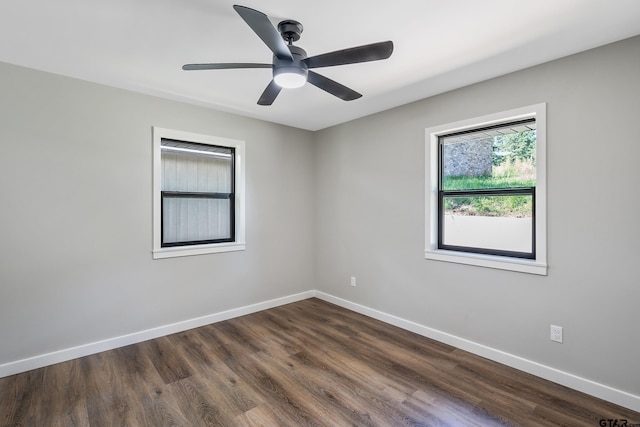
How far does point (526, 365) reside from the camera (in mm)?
2553

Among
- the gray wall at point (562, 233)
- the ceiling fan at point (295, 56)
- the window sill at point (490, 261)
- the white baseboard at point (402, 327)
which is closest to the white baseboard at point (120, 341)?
the white baseboard at point (402, 327)

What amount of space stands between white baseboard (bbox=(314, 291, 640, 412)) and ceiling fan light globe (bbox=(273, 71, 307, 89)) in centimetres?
280

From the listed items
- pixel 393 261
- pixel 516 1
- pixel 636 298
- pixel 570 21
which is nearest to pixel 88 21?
pixel 516 1

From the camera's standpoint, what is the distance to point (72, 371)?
2.58 m

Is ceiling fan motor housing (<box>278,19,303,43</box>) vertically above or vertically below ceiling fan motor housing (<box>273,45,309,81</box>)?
above

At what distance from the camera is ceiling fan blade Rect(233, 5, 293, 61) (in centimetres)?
138

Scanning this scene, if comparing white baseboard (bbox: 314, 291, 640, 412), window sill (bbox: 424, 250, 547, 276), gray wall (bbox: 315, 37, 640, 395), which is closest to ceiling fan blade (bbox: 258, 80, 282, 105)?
gray wall (bbox: 315, 37, 640, 395)

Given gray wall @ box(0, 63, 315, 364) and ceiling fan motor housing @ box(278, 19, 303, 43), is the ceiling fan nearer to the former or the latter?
ceiling fan motor housing @ box(278, 19, 303, 43)

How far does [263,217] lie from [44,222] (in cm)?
223

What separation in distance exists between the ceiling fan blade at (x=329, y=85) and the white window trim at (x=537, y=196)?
132cm

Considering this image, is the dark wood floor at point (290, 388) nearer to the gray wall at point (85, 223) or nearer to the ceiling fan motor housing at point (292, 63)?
the gray wall at point (85, 223)

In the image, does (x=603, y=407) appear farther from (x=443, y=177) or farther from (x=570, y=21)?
(x=570, y=21)

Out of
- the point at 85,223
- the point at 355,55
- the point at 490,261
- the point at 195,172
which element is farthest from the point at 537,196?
the point at 85,223

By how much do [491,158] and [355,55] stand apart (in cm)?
190
